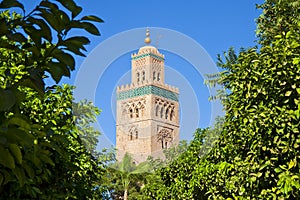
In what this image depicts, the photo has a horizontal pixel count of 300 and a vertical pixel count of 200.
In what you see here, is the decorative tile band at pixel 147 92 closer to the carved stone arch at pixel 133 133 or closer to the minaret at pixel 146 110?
the minaret at pixel 146 110

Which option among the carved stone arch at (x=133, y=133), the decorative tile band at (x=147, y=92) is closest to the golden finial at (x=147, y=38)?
the decorative tile band at (x=147, y=92)

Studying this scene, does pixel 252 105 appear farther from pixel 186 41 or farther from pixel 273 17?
pixel 273 17

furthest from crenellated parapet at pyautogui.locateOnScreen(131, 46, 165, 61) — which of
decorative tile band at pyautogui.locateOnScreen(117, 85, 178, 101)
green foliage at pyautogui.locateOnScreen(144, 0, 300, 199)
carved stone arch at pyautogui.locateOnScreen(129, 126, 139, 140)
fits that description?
green foliage at pyautogui.locateOnScreen(144, 0, 300, 199)

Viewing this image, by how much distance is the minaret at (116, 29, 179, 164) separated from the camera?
541 centimetres

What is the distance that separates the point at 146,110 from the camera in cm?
563

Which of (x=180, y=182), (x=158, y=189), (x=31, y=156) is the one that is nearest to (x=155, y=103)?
(x=31, y=156)

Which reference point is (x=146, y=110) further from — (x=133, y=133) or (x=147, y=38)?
(x=147, y=38)

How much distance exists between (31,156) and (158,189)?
1155 centimetres

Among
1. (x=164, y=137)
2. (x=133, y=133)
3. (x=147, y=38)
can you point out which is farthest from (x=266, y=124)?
(x=147, y=38)

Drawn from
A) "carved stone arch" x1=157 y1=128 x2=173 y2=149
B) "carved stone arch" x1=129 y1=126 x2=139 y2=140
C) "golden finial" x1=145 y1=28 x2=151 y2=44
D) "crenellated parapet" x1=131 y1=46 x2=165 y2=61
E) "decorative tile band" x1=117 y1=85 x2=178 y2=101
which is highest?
"golden finial" x1=145 y1=28 x2=151 y2=44

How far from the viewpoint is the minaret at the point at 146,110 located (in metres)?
5.41

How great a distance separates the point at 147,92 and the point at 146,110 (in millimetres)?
293

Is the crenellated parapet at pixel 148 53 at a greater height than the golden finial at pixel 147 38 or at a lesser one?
lesser

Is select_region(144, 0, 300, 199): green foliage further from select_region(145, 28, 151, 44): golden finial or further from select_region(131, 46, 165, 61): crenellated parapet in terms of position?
select_region(145, 28, 151, 44): golden finial
